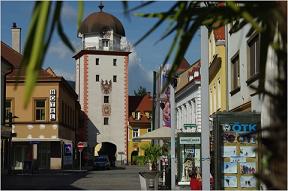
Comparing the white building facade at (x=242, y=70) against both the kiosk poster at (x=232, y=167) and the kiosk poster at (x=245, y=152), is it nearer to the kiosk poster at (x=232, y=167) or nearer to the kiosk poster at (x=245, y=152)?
the kiosk poster at (x=245, y=152)

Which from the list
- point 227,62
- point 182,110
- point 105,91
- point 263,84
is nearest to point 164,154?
point 227,62

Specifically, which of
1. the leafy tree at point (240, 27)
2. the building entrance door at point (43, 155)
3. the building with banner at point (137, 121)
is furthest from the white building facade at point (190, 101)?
the leafy tree at point (240, 27)

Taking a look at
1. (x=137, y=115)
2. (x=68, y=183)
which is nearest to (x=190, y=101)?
(x=68, y=183)

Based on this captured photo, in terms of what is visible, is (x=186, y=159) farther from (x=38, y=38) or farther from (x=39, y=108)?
(x=39, y=108)

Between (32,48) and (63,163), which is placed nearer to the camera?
(32,48)

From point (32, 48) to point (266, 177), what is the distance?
140 centimetres

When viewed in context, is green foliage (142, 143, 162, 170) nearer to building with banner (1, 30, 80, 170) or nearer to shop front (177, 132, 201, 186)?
shop front (177, 132, 201, 186)

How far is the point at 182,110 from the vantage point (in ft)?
184

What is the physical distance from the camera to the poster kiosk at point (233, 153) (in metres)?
15.1

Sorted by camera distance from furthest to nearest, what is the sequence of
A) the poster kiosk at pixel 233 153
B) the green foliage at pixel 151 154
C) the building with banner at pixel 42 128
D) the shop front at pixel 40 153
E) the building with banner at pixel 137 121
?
the building with banner at pixel 137 121
the building with banner at pixel 42 128
the shop front at pixel 40 153
the green foliage at pixel 151 154
the poster kiosk at pixel 233 153

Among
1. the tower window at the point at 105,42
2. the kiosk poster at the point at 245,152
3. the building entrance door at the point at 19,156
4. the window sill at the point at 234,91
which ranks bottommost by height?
the building entrance door at the point at 19,156

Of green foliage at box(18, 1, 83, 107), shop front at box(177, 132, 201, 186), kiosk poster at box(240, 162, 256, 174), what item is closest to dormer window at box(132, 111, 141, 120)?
shop front at box(177, 132, 201, 186)

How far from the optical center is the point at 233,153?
1513 centimetres

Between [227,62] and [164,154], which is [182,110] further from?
[227,62]
